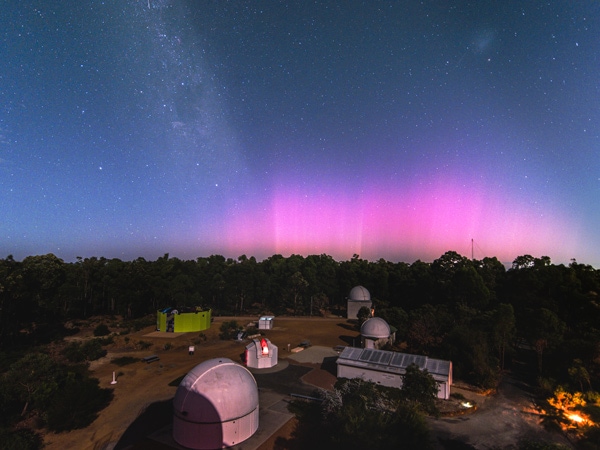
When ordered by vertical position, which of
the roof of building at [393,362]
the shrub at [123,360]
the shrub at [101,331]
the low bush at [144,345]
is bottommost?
the shrub at [101,331]

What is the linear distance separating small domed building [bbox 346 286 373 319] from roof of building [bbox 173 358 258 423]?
1837 inches

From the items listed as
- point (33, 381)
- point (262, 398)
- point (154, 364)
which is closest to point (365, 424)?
point (262, 398)

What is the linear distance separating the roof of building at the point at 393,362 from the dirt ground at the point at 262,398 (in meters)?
2.64

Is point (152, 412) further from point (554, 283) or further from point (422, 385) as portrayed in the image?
point (554, 283)

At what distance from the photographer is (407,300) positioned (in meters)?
66.4

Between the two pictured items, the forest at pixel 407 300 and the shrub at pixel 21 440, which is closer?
the shrub at pixel 21 440

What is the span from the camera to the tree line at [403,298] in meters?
32.8

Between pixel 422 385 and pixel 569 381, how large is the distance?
16417 millimetres

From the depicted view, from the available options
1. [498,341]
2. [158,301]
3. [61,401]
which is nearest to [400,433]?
[61,401]

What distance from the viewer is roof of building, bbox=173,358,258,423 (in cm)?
1752

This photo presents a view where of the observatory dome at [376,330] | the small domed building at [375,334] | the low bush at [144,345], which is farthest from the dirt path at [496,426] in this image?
the low bush at [144,345]

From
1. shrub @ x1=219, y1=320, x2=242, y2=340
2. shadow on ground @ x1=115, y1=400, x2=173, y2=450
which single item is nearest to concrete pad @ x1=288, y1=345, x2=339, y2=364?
shrub @ x1=219, y1=320, x2=242, y2=340

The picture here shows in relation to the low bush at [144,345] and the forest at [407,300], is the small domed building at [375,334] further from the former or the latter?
the low bush at [144,345]

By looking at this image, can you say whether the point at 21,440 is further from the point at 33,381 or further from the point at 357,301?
the point at 357,301
